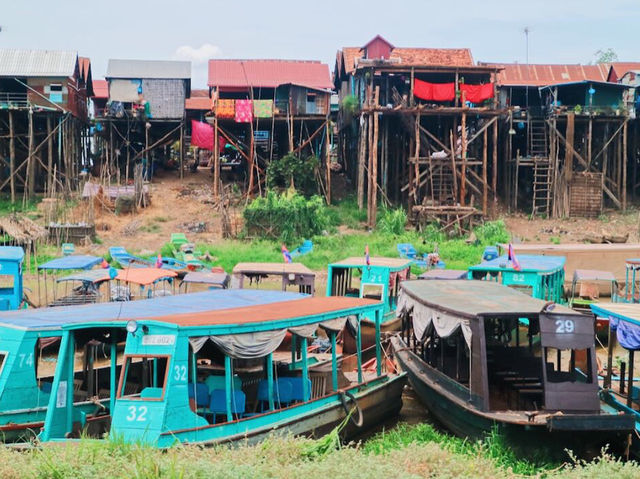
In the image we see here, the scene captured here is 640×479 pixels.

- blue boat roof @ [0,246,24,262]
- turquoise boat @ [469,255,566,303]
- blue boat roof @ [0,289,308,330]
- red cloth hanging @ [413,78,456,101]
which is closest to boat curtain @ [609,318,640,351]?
blue boat roof @ [0,289,308,330]

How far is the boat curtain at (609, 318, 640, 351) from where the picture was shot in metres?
11.0

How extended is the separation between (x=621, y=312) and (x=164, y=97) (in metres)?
28.3

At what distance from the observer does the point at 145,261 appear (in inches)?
918

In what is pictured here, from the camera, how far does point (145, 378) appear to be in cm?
1124

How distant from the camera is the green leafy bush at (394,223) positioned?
29875 mm

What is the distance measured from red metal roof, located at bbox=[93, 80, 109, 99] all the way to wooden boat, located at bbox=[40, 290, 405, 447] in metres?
31.7

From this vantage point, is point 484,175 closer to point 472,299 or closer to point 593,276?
point 593,276

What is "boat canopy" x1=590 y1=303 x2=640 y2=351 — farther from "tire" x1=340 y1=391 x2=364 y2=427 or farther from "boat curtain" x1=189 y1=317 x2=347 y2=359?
"boat curtain" x1=189 y1=317 x2=347 y2=359

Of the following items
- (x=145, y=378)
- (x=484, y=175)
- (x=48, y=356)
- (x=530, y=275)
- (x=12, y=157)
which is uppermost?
(x=12, y=157)

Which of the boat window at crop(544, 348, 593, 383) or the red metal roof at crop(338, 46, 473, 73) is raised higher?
the red metal roof at crop(338, 46, 473, 73)

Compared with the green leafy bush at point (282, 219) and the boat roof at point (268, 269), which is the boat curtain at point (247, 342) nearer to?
the boat roof at point (268, 269)

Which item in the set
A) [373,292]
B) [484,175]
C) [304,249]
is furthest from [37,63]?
[373,292]

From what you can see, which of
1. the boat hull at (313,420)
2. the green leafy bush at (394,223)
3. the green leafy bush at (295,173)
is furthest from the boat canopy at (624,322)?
the green leafy bush at (295,173)

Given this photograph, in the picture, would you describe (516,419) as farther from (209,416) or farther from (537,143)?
(537,143)
